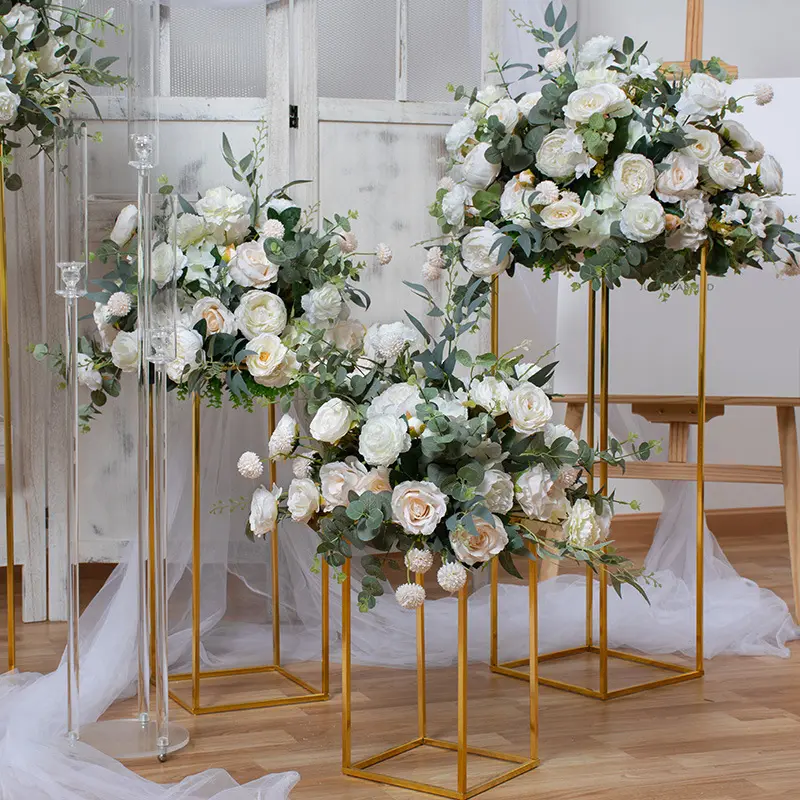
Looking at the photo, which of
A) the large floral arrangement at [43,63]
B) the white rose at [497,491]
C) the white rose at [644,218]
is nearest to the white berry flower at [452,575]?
the white rose at [497,491]

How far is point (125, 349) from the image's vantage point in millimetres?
2289

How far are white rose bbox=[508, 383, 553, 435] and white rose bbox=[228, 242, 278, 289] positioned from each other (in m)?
0.67

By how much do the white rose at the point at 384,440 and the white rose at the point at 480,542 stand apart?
156 mm

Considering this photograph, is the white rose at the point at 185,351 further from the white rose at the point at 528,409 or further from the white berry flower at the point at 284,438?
the white rose at the point at 528,409

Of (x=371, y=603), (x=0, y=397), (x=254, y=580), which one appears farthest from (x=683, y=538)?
(x=0, y=397)

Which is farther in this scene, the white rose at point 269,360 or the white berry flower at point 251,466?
the white rose at point 269,360

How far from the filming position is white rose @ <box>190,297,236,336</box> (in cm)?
229

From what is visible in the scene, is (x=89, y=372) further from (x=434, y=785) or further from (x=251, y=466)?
(x=434, y=785)

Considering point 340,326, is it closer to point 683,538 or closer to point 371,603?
point 371,603

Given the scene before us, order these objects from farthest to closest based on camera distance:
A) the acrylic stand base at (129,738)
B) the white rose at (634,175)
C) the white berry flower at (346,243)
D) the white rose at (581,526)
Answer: the white berry flower at (346,243) → the white rose at (634,175) → the acrylic stand base at (129,738) → the white rose at (581,526)

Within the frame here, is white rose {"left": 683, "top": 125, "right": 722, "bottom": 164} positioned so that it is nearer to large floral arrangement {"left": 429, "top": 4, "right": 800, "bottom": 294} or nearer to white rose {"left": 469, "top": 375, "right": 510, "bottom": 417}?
large floral arrangement {"left": 429, "top": 4, "right": 800, "bottom": 294}

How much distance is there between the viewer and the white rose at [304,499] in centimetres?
191

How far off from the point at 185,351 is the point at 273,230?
310 mm

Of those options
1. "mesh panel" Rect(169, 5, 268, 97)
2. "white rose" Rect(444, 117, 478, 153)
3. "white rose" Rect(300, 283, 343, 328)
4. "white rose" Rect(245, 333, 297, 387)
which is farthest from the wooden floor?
"mesh panel" Rect(169, 5, 268, 97)
